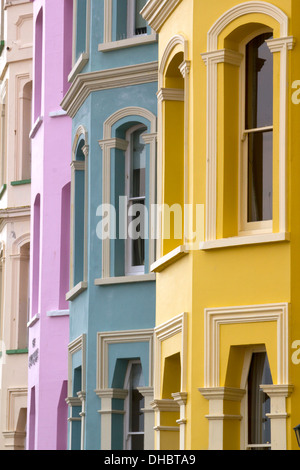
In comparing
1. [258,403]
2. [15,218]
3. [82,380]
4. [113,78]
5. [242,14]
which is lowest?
[258,403]

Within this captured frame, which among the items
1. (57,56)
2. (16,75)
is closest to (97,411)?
(57,56)

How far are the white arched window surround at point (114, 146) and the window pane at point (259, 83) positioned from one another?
4792 mm

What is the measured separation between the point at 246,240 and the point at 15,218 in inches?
708

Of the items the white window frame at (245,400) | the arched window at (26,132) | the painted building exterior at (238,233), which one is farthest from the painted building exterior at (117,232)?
the arched window at (26,132)

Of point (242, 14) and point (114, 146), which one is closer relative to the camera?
point (242, 14)

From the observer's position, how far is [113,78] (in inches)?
952

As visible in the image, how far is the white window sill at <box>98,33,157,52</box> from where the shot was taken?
2383 cm

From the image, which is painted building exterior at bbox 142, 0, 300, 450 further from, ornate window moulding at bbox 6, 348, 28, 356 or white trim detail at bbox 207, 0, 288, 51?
ornate window moulding at bbox 6, 348, 28, 356

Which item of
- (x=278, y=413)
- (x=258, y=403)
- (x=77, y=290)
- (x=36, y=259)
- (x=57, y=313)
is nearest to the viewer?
(x=278, y=413)

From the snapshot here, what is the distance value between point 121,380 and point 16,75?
1459cm

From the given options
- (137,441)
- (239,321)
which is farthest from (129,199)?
(239,321)

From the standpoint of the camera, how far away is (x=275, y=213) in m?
17.8

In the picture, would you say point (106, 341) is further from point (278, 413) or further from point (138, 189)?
point (278, 413)
